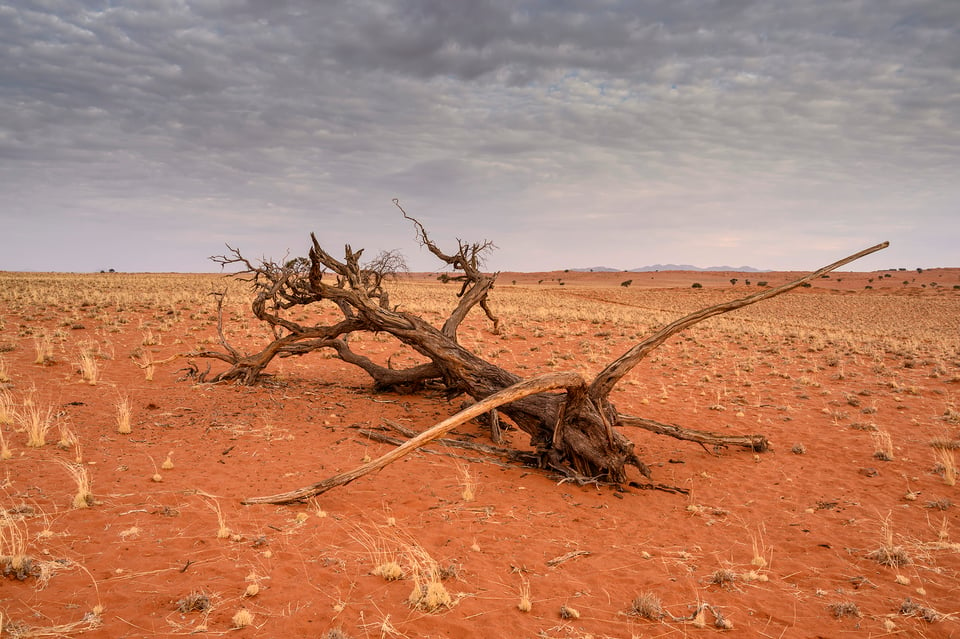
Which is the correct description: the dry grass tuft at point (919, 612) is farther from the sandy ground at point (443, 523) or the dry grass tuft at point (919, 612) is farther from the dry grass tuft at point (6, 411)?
the dry grass tuft at point (6, 411)

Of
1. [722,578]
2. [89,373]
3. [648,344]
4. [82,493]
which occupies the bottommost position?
[722,578]

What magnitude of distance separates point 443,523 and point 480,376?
3622mm

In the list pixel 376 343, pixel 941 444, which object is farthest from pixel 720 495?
pixel 376 343

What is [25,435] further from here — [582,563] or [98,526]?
[582,563]

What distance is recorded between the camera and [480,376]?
29.9 feet

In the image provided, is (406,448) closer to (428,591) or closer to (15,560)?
(428,591)

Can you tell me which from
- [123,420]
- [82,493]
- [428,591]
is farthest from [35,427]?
[428,591]

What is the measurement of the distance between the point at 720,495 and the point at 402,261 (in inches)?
317

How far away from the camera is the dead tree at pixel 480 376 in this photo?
6.83 m

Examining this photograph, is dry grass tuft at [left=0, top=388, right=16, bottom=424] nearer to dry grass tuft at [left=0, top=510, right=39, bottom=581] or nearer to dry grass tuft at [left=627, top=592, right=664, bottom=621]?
dry grass tuft at [left=0, top=510, right=39, bottom=581]

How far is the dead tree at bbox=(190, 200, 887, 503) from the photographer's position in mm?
6832

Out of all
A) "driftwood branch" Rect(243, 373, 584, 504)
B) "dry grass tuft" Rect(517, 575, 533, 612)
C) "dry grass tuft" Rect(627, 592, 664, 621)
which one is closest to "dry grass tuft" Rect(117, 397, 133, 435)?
"driftwood branch" Rect(243, 373, 584, 504)

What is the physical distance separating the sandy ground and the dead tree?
0.43 meters

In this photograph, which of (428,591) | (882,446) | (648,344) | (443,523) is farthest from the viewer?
(882,446)
